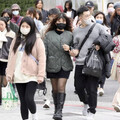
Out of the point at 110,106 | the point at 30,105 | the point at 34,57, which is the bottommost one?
the point at 110,106

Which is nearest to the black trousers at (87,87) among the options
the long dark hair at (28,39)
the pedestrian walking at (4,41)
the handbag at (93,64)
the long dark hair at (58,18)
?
the handbag at (93,64)

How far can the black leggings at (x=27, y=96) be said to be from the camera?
8.66 m

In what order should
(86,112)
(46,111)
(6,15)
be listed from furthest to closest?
(6,15) < (46,111) < (86,112)

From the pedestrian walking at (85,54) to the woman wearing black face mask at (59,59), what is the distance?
0.15 m

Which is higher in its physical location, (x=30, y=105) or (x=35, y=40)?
(x=35, y=40)

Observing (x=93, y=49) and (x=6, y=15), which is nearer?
(x=93, y=49)

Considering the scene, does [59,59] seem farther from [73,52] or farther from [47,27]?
[47,27]

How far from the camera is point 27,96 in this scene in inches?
340

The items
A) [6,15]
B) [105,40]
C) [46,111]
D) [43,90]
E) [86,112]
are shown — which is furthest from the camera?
[6,15]

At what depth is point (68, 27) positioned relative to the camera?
32.4 ft

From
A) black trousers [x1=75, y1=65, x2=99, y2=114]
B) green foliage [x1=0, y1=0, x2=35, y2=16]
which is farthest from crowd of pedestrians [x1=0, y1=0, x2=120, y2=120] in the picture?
green foliage [x1=0, y1=0, x2=35, y2=16]

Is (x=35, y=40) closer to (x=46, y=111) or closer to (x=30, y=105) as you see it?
(x=30, y=105)

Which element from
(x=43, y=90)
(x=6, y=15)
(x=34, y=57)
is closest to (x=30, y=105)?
(x=34, y=57)

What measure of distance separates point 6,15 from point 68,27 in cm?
377
